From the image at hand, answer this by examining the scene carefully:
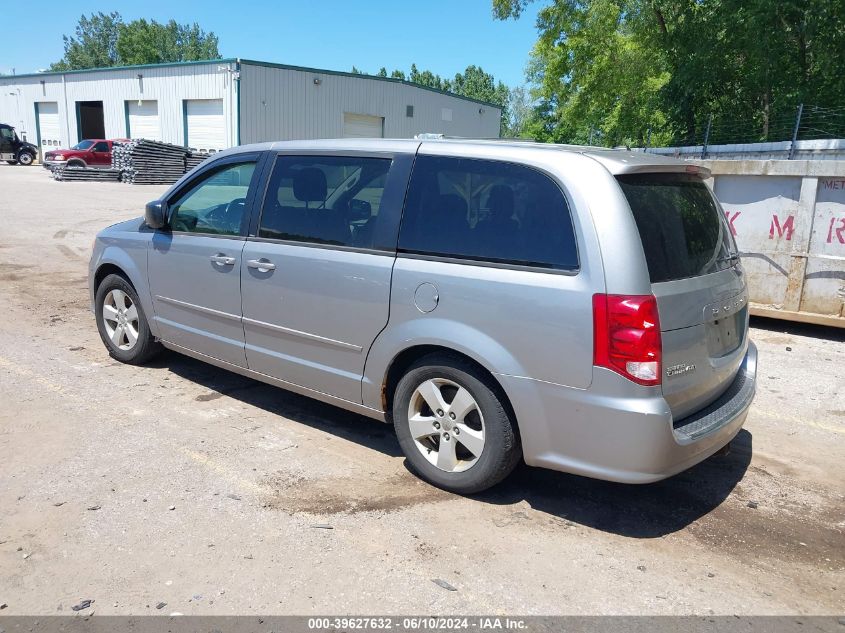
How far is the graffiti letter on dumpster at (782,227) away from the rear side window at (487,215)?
4.98 metres

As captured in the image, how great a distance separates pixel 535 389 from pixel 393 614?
1220 mm

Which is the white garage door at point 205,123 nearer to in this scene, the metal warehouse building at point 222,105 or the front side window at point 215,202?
the metal warehouse building at point 222,105

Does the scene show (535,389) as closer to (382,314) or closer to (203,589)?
(382,314)

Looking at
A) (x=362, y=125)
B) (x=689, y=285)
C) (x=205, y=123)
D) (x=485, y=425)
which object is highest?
(x=362, y=125)

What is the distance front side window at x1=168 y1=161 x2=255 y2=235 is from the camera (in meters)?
4.79

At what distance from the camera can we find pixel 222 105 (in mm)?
31516

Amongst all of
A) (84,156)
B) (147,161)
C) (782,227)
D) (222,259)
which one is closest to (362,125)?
(147,161)

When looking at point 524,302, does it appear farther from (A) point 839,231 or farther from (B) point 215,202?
(A) point 839,231

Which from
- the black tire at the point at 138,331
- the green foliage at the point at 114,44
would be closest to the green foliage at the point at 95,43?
the green foliage at the point at 114,44

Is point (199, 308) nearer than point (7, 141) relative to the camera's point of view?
Yes

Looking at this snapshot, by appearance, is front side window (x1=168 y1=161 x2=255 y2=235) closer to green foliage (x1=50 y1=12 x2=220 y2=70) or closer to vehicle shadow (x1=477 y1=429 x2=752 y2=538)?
vehicle shadow (x1=477 y1=429 x2=752 y2=538)

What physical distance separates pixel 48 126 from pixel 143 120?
39.0 feet

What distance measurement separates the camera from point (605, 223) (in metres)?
3.18

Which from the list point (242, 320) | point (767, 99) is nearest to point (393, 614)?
point (242, 320)
